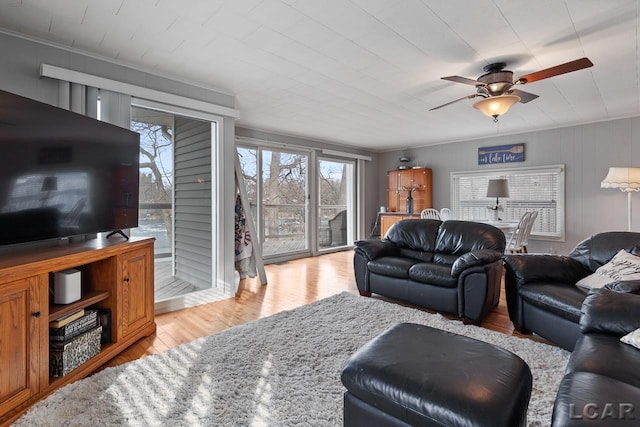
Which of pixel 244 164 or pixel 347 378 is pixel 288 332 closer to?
pixel 347 378

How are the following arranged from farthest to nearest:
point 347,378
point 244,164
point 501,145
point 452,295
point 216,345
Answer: point 501,145
point 244,164
point 452,295
point 216,345
point 347,378

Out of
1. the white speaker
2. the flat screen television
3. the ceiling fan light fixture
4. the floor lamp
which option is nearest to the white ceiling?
the ceiling fan light fixture

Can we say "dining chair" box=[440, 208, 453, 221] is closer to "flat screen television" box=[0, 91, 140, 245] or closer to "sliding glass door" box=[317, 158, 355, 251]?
"sliding glass door" box=[317, 158, 355, 251]

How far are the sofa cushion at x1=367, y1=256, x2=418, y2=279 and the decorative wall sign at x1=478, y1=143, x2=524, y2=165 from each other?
12.3ft

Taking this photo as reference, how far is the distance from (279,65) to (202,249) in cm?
217

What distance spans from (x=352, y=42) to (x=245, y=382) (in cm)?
256

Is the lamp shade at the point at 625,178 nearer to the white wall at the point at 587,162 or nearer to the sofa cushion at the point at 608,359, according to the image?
the white wall at the point at 587,162

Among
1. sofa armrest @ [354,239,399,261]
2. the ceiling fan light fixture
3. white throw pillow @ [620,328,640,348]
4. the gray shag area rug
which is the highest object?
the ceiling fan light fixture

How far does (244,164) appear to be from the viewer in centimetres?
553

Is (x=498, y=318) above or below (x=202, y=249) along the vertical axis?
below

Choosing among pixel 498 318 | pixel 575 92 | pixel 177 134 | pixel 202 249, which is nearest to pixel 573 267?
pixel 498 318

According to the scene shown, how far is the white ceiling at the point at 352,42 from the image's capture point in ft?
7.16

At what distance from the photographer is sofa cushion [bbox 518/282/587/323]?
2.23 m

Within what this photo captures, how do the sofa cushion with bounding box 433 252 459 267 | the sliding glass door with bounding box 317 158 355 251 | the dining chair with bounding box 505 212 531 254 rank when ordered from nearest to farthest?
the sofa cushion with bounding box 433 252 459 267, the dining chair with bounding box 505 212 531 254, the sliding glass door with bounding box 317 158 355 251
